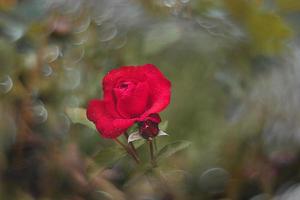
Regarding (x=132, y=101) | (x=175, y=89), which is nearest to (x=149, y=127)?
(x=132, y=101)

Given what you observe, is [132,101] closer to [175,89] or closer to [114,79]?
[114,79]

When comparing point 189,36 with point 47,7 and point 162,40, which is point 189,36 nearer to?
point 162,40

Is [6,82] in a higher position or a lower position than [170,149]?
lower

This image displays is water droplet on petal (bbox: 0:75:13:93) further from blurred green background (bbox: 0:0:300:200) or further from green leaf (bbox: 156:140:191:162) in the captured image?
green leaf (bbox: 156:140:191:162)

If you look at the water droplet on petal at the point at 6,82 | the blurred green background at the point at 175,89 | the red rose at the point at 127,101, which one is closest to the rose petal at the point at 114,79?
the red rose at the point at 127,101

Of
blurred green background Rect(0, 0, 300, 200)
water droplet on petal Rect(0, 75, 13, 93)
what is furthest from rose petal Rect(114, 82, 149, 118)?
water droplet on petal Rect(0, 75, 13, 93)

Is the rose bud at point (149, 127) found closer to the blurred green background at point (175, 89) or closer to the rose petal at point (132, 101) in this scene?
the rose petal at point (132, 101)
